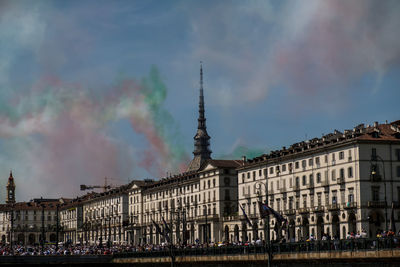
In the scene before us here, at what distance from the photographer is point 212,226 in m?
148

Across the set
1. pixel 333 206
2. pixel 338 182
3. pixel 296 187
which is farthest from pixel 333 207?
pixel 296 187

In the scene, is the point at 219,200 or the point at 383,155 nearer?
the point at 383,155

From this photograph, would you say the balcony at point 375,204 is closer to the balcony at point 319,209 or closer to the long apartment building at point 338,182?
the long apartment building at point 338,182

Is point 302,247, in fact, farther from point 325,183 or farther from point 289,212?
point 289,212

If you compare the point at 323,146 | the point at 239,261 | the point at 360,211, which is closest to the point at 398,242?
the point at 239,261

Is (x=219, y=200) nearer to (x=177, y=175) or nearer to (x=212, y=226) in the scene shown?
(x=212, y=226)

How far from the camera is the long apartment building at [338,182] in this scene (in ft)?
351

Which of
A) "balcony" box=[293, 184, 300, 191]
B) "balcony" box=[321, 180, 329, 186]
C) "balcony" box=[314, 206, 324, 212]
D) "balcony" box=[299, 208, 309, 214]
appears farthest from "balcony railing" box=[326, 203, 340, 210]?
"balcony" box=[293, 184, 300, 191]

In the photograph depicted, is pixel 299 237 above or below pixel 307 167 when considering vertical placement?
below

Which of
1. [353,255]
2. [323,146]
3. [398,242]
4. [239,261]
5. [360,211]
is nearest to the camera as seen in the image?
[398,242]

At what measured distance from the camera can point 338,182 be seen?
110688 mm

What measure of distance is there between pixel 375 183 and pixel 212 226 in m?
47.6

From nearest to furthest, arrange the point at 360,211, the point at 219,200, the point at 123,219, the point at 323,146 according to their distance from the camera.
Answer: the point at 360,211, the point at 323,146, the point at 219,200, the point at 123,219

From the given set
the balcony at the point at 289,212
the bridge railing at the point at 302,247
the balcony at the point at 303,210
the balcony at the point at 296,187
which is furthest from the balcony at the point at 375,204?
the bridge railing at the point at 302,247
